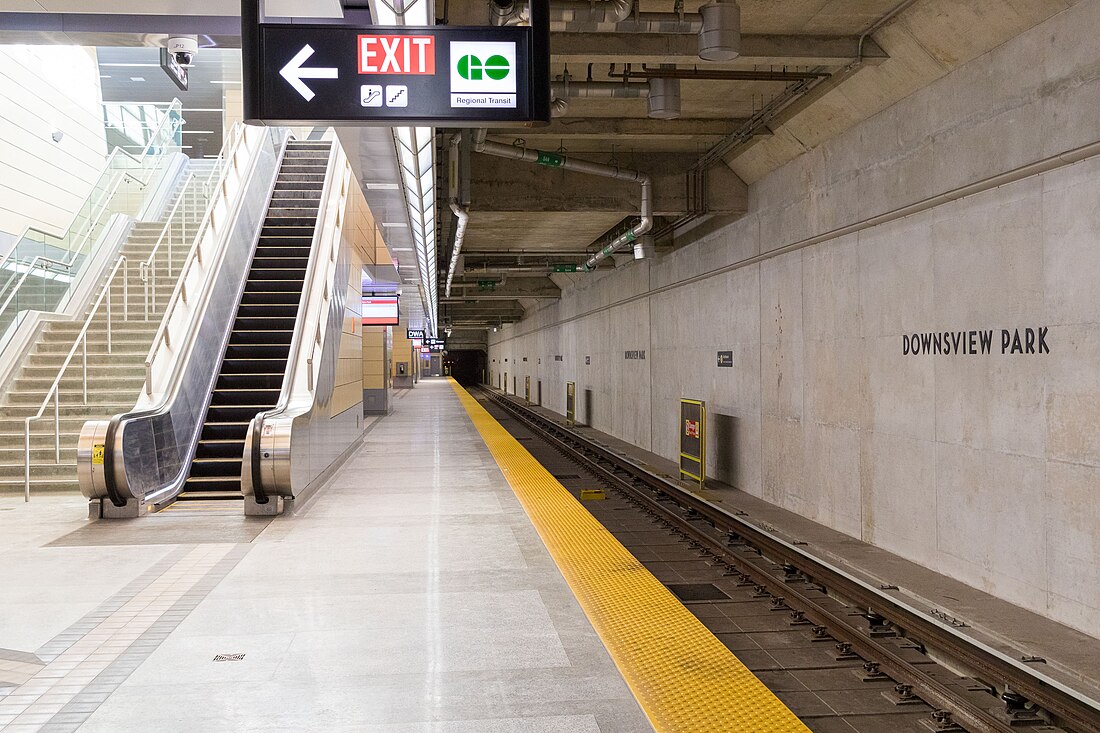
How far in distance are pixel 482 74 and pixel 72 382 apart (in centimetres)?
909

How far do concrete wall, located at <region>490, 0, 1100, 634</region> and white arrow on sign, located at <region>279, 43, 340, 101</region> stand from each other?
4.72 m

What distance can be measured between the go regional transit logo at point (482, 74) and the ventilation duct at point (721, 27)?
2426 millimetres

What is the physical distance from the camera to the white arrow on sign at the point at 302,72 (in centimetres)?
425

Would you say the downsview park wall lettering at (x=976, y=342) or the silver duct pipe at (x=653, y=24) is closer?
the downsview park wall lettering at (x=976, y=342)

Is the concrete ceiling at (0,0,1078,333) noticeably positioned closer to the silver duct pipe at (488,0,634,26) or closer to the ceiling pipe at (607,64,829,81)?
the ceiling pipe at (607,64,829,81)

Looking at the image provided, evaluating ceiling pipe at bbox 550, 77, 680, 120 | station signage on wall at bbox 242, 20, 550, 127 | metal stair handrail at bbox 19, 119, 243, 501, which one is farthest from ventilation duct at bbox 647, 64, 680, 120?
metal stair handrail at bbox 19, 119, 243, 501

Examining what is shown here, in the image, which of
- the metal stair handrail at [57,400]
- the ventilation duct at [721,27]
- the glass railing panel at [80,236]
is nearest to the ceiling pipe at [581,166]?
the ventilation duct at [721,27]

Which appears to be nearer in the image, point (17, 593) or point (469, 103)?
point (469, 103)

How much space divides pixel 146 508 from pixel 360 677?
17.7 feet

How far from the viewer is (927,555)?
23.7 feet

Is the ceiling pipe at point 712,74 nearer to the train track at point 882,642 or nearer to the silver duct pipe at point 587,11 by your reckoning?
the silver duct pipe at point 587,11

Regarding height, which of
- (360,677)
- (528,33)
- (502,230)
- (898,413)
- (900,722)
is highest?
(502,230)

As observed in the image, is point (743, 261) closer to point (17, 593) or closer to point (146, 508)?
point (146, 508)

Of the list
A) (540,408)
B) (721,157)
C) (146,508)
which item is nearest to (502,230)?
(721,157)
